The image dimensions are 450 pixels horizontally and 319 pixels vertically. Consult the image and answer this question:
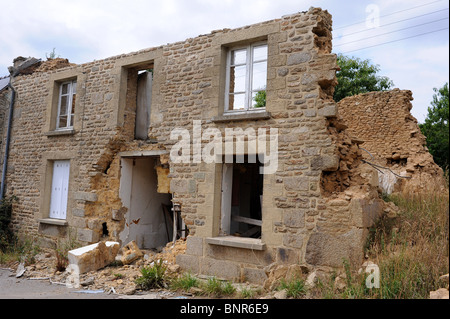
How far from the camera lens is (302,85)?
614 cm

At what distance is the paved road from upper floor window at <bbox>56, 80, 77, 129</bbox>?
378 centimetres

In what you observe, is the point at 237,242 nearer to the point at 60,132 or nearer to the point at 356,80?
the point at 60,132

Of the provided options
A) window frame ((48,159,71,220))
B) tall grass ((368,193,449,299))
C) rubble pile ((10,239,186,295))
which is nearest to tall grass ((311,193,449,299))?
tall grass ((368,193,449,299))

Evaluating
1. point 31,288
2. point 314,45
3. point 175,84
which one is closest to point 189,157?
point 175,84

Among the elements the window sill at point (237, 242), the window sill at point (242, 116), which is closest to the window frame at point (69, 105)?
the window sill at point (242, 116)

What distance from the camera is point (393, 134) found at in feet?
33.6

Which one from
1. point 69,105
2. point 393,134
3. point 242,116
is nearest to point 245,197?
point 242,116

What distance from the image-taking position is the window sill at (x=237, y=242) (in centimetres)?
618

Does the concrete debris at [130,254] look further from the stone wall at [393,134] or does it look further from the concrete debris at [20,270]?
the stone wall at [393,134]

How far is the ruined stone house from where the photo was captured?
19.4ft

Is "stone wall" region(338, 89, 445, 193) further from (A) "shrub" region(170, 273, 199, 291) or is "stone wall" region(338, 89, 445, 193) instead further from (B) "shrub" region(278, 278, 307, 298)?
(A) "shrub" region(170, 273, 199, 291)

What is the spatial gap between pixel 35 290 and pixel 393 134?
8.85 m
